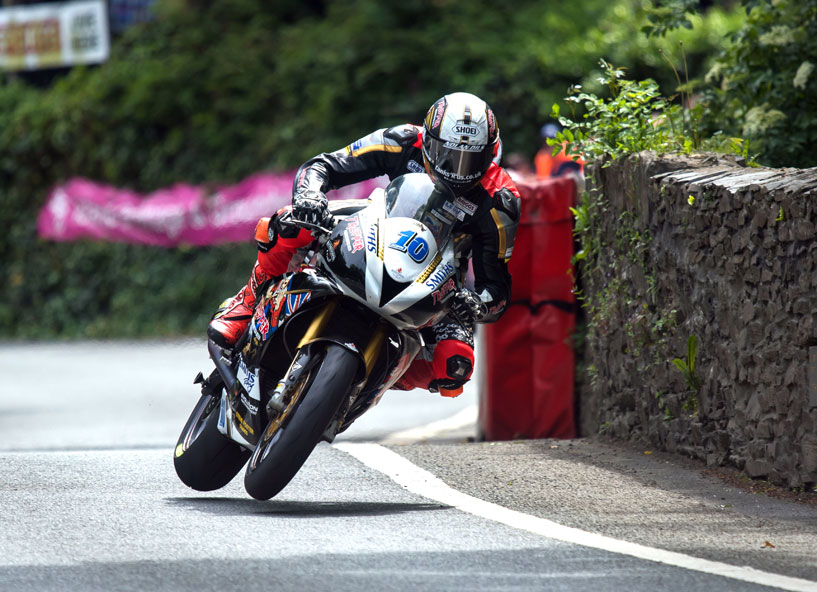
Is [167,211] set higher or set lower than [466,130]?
higher

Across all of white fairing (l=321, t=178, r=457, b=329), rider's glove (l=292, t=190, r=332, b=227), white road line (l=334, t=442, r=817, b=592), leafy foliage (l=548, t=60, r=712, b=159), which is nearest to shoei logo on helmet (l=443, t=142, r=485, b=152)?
white fairing (l=321, t=178, r=457, b=329)

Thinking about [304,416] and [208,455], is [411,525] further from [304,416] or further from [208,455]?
[208,455]

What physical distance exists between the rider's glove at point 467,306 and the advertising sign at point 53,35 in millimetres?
18550

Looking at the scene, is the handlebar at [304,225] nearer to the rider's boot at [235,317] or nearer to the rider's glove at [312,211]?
the rider's glove at [312,211]

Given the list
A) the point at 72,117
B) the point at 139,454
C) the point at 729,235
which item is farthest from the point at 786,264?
the point at 72,117

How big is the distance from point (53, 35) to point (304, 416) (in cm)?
Result: 2025

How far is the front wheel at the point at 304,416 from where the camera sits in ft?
18.7

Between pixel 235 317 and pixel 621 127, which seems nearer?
pixel 235 317

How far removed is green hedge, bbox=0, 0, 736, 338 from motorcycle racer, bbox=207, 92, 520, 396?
35.3 ft

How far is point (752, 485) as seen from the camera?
22.1 ft

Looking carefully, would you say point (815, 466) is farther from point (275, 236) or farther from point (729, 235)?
point (275, 236)

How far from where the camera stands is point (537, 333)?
9.52 meters

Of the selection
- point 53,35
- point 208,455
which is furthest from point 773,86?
point 53,35

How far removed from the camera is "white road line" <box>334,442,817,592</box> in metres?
4.86
